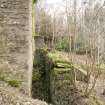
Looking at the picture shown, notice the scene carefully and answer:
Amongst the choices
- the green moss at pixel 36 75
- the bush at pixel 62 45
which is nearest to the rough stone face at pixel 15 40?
the green moss at pixel 36 75

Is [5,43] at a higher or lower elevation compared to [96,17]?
lower

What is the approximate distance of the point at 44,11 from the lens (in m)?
22.2

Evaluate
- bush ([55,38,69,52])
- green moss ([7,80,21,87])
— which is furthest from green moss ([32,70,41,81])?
bush ([55,38,69,52])

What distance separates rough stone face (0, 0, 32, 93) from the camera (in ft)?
27.3

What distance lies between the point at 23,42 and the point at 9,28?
1.98ft

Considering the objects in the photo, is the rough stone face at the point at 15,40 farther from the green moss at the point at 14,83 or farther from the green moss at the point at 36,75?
the green moss at the point at 36,75

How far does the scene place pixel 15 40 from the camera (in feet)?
27.4

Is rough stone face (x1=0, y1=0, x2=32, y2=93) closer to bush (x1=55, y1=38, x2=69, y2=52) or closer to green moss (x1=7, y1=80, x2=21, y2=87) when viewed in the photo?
green moss (x1=7, y1=80, x2=21, y2=87)

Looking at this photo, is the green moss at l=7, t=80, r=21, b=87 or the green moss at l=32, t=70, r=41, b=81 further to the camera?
the green moss at l=32, t=70, r=41, b=81

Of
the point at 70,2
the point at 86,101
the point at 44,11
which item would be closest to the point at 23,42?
the point at 86,101

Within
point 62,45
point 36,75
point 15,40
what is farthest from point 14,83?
point 62,45

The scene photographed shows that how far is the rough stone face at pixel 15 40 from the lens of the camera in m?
8.31

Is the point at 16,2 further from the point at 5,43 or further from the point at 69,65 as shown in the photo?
the point at 69,65

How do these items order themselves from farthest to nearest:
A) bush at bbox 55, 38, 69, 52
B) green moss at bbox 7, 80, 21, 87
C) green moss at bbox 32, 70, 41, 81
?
bush at bbox 55, 38, 69, 52 < green moss at bbox 32, 70, 41, 81 < green moss at bbox 7, 80, 21, 87
